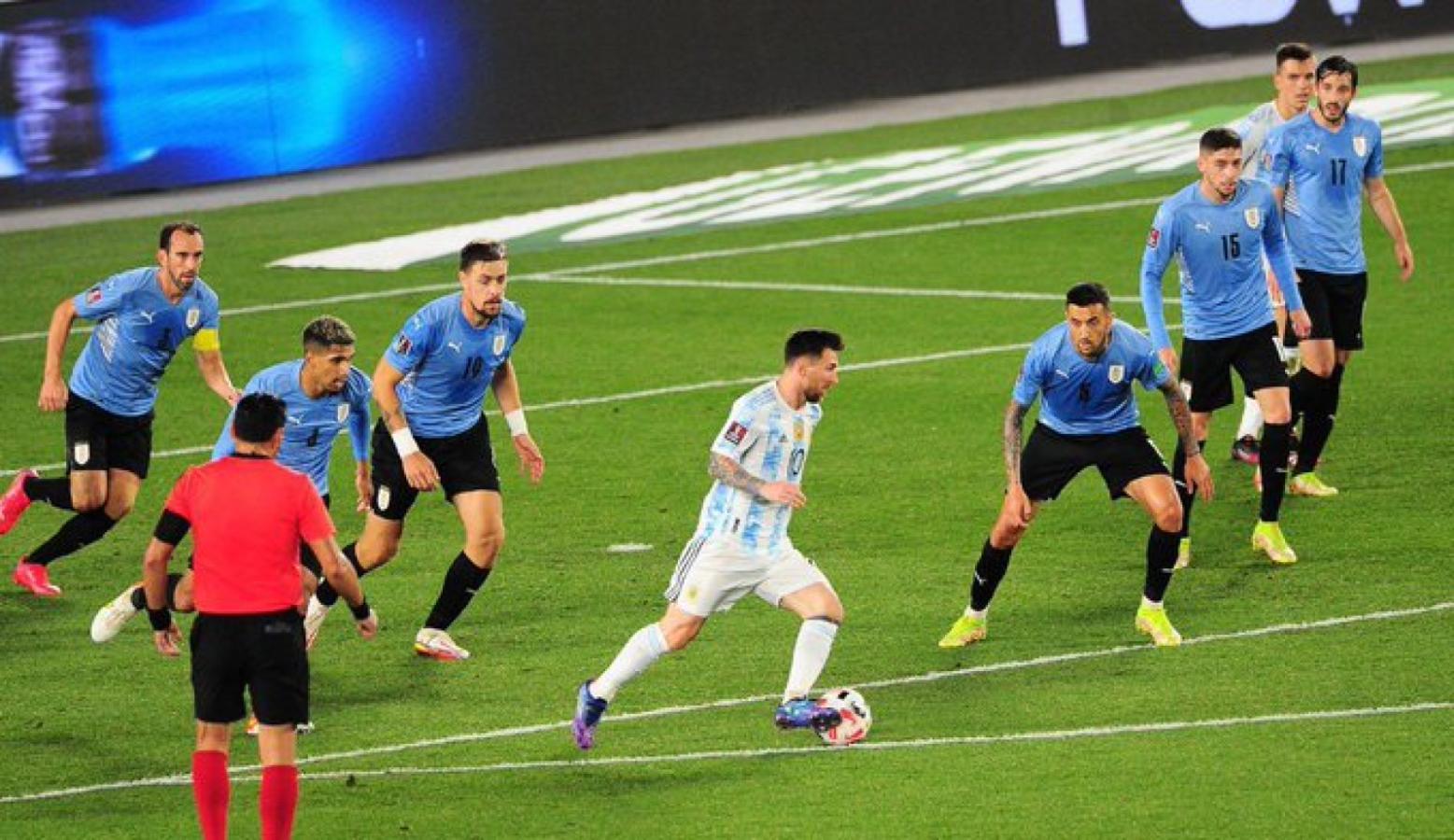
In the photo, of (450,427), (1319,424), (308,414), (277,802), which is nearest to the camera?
(277,802)

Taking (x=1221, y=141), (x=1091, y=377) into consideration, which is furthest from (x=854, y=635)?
(x=1221, y=141)

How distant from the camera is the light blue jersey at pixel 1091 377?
1327 cm

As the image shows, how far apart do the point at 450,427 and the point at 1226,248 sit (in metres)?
4.43

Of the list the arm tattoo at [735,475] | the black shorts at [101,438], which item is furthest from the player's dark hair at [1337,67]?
the black shorts at [101,438]

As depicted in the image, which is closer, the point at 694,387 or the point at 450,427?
the point at 450,427

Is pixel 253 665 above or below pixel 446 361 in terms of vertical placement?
below

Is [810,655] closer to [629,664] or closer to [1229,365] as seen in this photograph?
[629,664]

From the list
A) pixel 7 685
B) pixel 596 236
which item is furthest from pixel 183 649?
pixel 596 236

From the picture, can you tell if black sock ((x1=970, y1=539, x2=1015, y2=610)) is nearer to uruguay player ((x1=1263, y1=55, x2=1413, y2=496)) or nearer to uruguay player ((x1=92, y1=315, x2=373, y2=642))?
uruguay player ((x1=92, y1=315, x2=373, y2=642))

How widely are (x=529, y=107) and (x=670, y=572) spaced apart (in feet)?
61.5

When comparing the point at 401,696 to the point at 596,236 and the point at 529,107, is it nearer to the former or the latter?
the point at 596,236

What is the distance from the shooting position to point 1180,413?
13.3 meters

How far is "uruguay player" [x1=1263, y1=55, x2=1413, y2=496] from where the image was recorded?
16422 mm

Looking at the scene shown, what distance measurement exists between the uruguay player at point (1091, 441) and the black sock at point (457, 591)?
2.41 m
